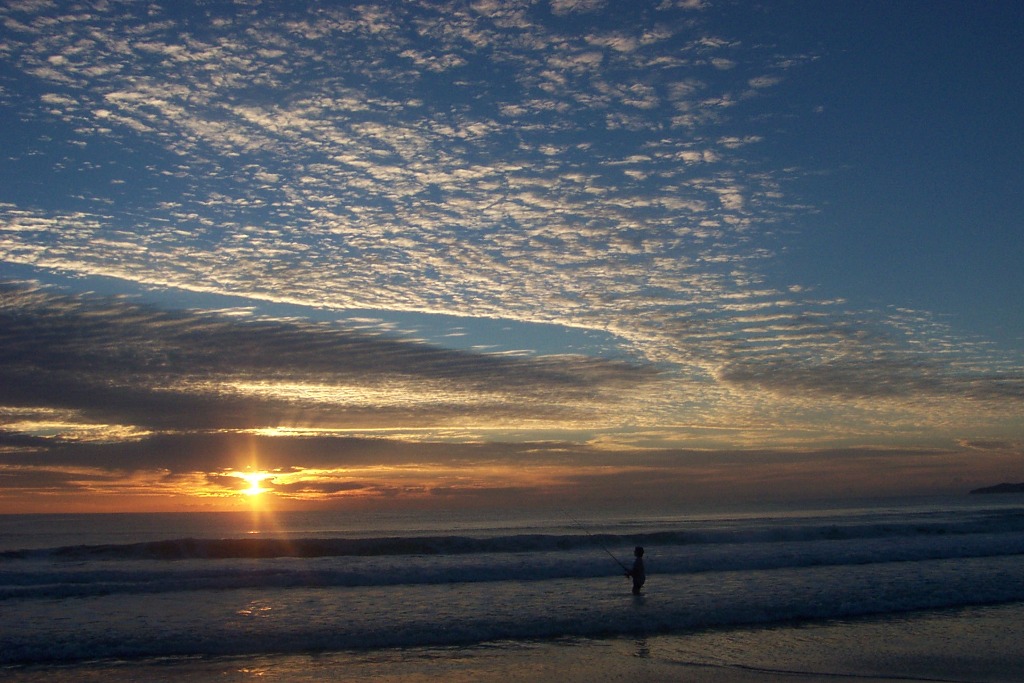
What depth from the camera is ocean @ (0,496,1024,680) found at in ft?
49.1

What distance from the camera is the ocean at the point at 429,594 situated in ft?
49.1

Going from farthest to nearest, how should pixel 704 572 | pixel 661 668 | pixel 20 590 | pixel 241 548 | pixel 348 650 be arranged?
pixel 241 548 < pixel 704 572 < pixel 20 590 < pixel 348 650 < pixel 661 668

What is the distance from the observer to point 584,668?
41.6 feet

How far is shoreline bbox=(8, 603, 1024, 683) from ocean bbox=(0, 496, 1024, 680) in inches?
8.0

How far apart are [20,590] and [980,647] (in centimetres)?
2405

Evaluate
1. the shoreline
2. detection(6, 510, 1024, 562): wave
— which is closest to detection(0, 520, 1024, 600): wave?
detection(6, 510, 1024, 562): wave

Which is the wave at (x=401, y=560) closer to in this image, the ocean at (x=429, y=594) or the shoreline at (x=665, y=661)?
the ocean at (x=429, y=594)

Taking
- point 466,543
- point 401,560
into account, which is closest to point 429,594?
point 401,560

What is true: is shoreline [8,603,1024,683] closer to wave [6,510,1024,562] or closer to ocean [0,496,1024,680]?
ocean [0,496,1024,680]

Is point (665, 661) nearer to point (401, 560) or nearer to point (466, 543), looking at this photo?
point (401, 560)

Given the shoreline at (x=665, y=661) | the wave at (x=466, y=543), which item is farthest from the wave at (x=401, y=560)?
the shoreline at (x=665, y=661)

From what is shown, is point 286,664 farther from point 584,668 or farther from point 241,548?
point 241,548

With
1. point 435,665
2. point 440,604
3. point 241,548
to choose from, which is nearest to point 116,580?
point 241,548

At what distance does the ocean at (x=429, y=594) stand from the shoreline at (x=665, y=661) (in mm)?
204
